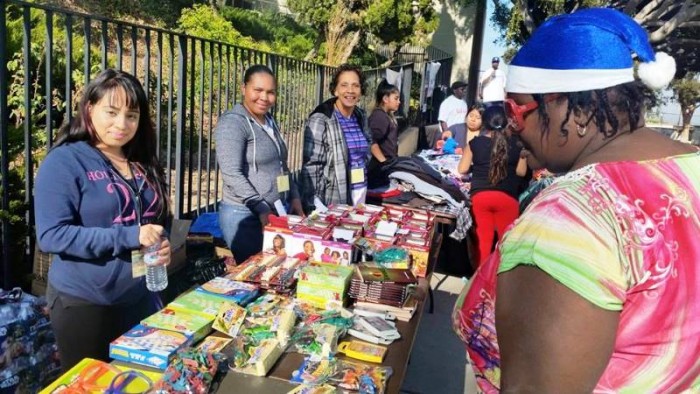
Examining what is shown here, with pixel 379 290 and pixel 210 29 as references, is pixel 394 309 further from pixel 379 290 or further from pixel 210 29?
pixel 210 29

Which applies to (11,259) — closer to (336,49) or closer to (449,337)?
(449,337)

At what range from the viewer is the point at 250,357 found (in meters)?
1.75

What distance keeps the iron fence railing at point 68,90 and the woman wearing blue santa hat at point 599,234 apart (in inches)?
94.6

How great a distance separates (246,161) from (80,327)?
1.38m

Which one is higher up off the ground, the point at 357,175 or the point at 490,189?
the point at 357,175

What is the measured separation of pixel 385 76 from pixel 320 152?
618 centimetres

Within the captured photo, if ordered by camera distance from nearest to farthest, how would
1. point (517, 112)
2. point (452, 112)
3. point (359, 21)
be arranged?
point (517, 112) < point (452, 112) < point (359, 21)

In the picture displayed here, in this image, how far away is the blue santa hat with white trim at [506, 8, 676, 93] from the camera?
1011 mm

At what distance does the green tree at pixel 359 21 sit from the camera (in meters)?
16.7

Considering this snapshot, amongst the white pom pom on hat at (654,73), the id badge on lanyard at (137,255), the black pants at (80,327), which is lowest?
the black pants at (80,327)

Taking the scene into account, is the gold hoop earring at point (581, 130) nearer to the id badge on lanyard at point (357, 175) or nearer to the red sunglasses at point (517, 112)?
the red sunglasses at point (517, 112)

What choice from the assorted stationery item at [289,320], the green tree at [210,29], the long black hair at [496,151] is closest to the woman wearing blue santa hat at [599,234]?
the assorted stationery item at [289,320]

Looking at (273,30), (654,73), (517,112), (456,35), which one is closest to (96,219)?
(517,112)

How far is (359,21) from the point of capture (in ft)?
57.0
